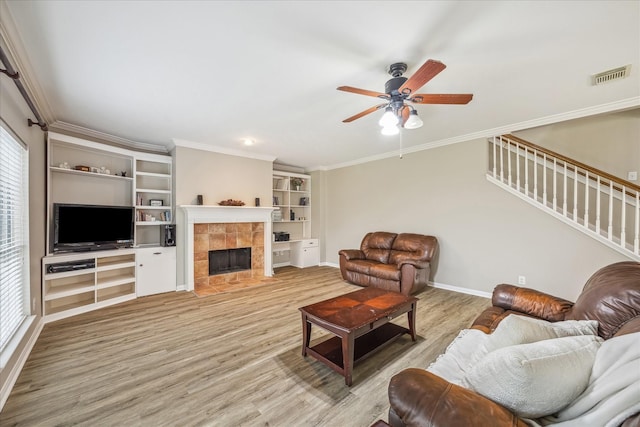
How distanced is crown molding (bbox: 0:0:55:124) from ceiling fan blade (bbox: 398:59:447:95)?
8.83 feet

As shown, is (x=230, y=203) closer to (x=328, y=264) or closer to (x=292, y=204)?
(x=292, y=204)

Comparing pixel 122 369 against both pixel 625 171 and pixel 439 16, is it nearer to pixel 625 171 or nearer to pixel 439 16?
pixel 439 16

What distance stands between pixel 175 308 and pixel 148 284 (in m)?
0.91

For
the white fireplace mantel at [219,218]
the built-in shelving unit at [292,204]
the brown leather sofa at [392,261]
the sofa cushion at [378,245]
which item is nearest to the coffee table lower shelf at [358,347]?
the brown leather sofa at [392,261]

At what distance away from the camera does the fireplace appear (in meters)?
4.97

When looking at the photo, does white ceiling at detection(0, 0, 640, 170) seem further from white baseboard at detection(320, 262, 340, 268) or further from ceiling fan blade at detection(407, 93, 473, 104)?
white baseboard at detection(320, 262, 340, 268)

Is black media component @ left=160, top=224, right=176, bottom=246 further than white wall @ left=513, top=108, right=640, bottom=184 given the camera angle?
Yes

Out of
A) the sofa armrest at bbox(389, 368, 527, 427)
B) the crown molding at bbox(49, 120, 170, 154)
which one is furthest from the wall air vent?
the crown molding at bbox(49, 120, 170, 154)

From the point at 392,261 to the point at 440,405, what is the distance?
3774mm

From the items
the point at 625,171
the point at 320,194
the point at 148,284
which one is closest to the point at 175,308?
the point at 148,284

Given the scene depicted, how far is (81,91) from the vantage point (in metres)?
2.73

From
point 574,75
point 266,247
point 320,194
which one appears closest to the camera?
point 574,75

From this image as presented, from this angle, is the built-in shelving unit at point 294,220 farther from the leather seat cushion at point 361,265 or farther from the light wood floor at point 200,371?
the light wood floor at point 200,371

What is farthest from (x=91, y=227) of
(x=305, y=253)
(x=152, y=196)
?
(x=305, y=253)
